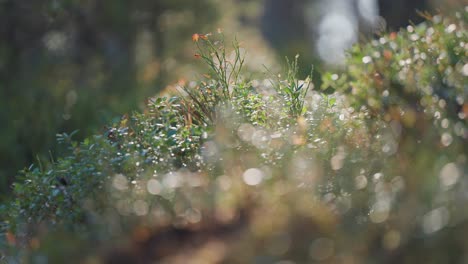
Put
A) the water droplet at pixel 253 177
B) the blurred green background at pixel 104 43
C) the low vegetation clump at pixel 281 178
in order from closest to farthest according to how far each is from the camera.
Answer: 1. the low vegetation clump at pixel 281 178
2. the water droplet at pixel 253 177
3. the blurred green background at pixel 104 43

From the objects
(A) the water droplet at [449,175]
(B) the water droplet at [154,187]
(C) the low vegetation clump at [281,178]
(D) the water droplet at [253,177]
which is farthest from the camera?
(B) the water droplet at [154,187]

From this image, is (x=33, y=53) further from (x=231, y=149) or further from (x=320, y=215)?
(x=320, y=215)

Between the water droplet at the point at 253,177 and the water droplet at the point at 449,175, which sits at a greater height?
the water droplet at the point at 253,177

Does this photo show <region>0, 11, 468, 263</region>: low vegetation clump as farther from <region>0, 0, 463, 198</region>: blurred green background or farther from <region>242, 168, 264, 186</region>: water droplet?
<region>0, 0, 463, 198</region>: blurred green background

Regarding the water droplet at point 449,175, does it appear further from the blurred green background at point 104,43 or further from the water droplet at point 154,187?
the blurred green background at point 104,43

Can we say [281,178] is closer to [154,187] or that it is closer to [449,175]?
[154,187]

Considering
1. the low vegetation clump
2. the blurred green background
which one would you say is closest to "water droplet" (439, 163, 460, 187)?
the low vegetation clump

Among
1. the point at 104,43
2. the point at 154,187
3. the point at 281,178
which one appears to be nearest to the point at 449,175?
the point at 281,178

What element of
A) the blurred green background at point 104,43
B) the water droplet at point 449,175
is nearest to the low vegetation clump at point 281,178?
the water droplet at point 449,175
